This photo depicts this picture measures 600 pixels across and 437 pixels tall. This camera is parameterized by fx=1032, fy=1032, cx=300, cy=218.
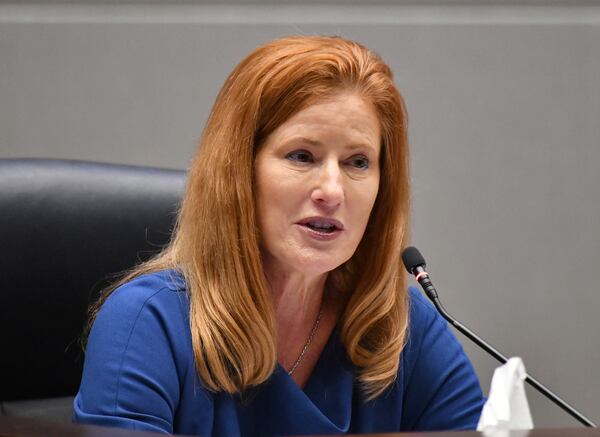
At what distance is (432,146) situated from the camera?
241 centimetres

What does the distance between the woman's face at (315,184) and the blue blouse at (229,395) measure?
0.54ft

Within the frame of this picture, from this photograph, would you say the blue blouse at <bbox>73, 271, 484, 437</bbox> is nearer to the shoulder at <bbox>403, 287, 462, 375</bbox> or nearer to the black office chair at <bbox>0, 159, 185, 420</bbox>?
the shoulder at <bbox>403, 287, 462, 375</bbox>

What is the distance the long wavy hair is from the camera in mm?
1409

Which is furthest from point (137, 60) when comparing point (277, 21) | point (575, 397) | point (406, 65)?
point (575, 397)

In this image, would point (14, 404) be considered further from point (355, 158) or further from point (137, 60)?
point (137, 60)

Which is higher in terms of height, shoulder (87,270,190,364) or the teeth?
the teeth

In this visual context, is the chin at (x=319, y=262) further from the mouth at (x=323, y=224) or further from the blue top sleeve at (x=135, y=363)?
the blue top sleeve at (x=135, y=363)

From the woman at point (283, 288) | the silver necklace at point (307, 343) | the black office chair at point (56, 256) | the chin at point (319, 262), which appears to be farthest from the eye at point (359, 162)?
the black office chair at point (56, 256)

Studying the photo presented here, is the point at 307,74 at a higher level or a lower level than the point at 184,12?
higher

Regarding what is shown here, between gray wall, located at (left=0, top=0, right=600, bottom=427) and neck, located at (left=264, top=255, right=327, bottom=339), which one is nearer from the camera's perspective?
neck, located at (left=264, top=255, right=327, bottom=339)

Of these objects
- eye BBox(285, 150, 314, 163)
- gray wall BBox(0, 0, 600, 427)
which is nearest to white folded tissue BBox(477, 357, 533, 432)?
eye BBox(285, 150, 314, 163)

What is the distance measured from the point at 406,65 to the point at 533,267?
1.86 ft

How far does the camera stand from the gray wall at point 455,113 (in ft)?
7.82

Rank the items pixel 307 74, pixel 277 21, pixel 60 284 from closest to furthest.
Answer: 1. pixel 307 74
2. pixel 60 284
3. pixel 277 21
